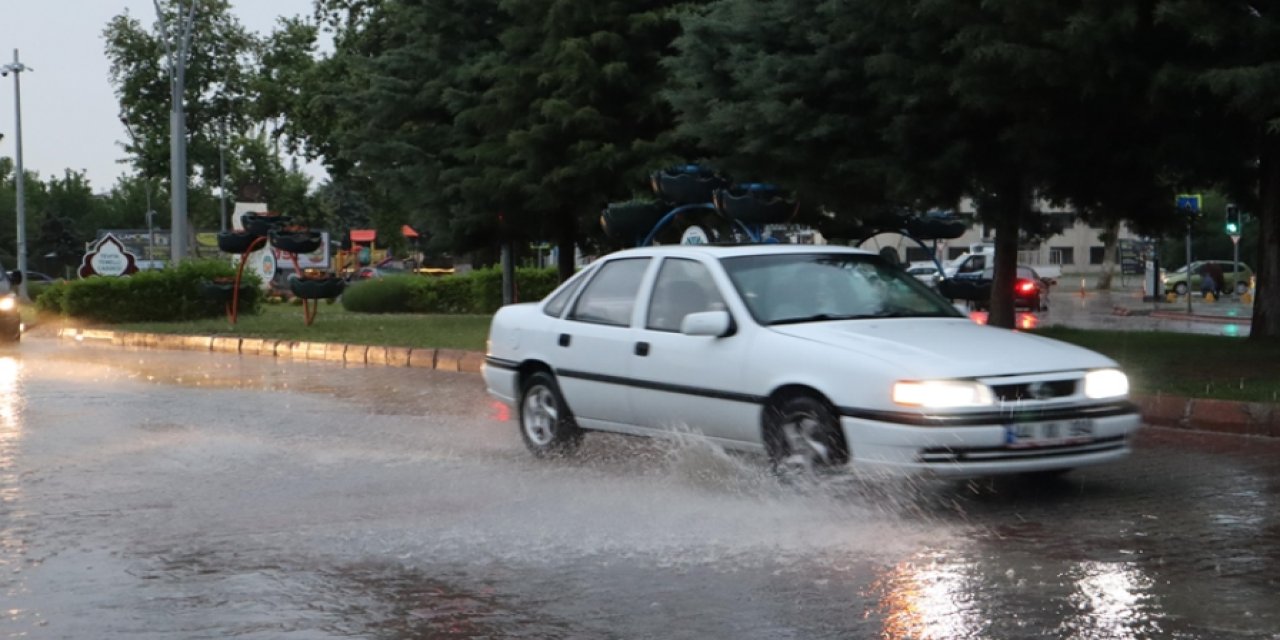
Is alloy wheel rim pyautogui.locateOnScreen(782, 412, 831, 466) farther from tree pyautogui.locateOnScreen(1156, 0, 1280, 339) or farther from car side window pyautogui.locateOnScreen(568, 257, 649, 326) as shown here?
tree pyautogui.locateOnScreen(1156, 0, 1280, 339)

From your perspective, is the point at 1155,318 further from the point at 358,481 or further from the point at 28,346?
the point at 358,481

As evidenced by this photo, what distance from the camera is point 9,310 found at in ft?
85.0

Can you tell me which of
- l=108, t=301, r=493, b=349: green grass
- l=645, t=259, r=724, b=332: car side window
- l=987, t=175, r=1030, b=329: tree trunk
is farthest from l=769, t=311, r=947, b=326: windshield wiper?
l=108, t=301, r=493, b=349: green grass

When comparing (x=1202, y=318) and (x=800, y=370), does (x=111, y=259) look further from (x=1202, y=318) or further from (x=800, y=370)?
(x=800, y=370)

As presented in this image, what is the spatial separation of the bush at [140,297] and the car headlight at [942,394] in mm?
24420

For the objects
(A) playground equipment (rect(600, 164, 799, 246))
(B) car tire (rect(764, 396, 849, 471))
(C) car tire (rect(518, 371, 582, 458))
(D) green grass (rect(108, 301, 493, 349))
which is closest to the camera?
(B) car tire (rect(764, 396, 849, 471))

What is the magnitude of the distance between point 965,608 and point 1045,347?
121 inches

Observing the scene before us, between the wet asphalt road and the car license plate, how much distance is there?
35 cm

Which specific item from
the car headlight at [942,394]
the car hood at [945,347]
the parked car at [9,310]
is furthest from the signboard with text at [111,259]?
the car headlight at [942,394]

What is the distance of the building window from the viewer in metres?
117

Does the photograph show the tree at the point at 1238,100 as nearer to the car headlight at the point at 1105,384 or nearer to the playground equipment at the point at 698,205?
the playground equipment at the point at 698,205

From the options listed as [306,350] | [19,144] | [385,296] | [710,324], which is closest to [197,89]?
[19,144]

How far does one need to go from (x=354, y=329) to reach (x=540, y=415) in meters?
17.1

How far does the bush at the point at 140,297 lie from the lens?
102ft
